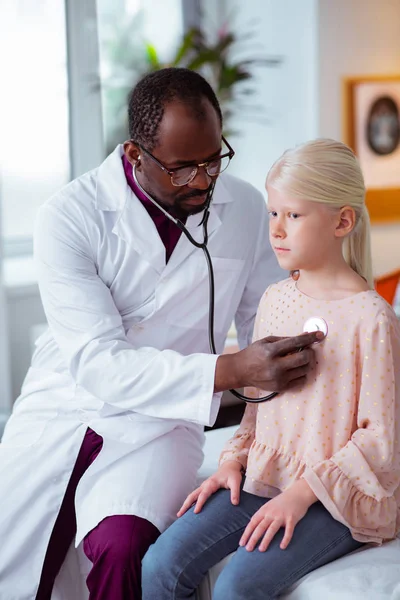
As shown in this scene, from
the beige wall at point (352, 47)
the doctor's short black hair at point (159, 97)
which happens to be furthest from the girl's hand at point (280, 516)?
the beige wall at point (352, 47)

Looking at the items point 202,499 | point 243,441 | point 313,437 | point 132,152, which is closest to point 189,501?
point 202,499

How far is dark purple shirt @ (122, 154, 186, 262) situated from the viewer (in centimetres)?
159

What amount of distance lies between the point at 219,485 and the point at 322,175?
55 cm

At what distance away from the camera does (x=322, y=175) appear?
125 cm

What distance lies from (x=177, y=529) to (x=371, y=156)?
3188mm

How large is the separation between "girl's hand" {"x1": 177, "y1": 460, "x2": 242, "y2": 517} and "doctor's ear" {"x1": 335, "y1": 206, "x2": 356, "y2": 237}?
44 centimetres

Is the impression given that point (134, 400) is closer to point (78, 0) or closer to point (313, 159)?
point (313, 159)

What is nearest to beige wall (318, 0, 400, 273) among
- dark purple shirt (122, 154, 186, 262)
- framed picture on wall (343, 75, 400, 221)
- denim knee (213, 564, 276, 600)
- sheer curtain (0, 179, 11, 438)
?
framed picture on wall (343, 75, 400, 221)

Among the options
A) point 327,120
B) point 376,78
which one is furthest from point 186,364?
point 376,78

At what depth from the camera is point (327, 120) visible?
12.8 ft

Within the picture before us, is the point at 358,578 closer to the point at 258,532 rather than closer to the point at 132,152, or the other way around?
the point at 258,532

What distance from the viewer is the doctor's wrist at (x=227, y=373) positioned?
1.30m

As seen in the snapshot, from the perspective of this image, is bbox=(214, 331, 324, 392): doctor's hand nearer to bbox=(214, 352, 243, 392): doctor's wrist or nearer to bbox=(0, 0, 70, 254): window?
bbox=(214, 352, 243, 392): doctor's wrist

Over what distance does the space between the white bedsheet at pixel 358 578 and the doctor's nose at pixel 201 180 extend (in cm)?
65
